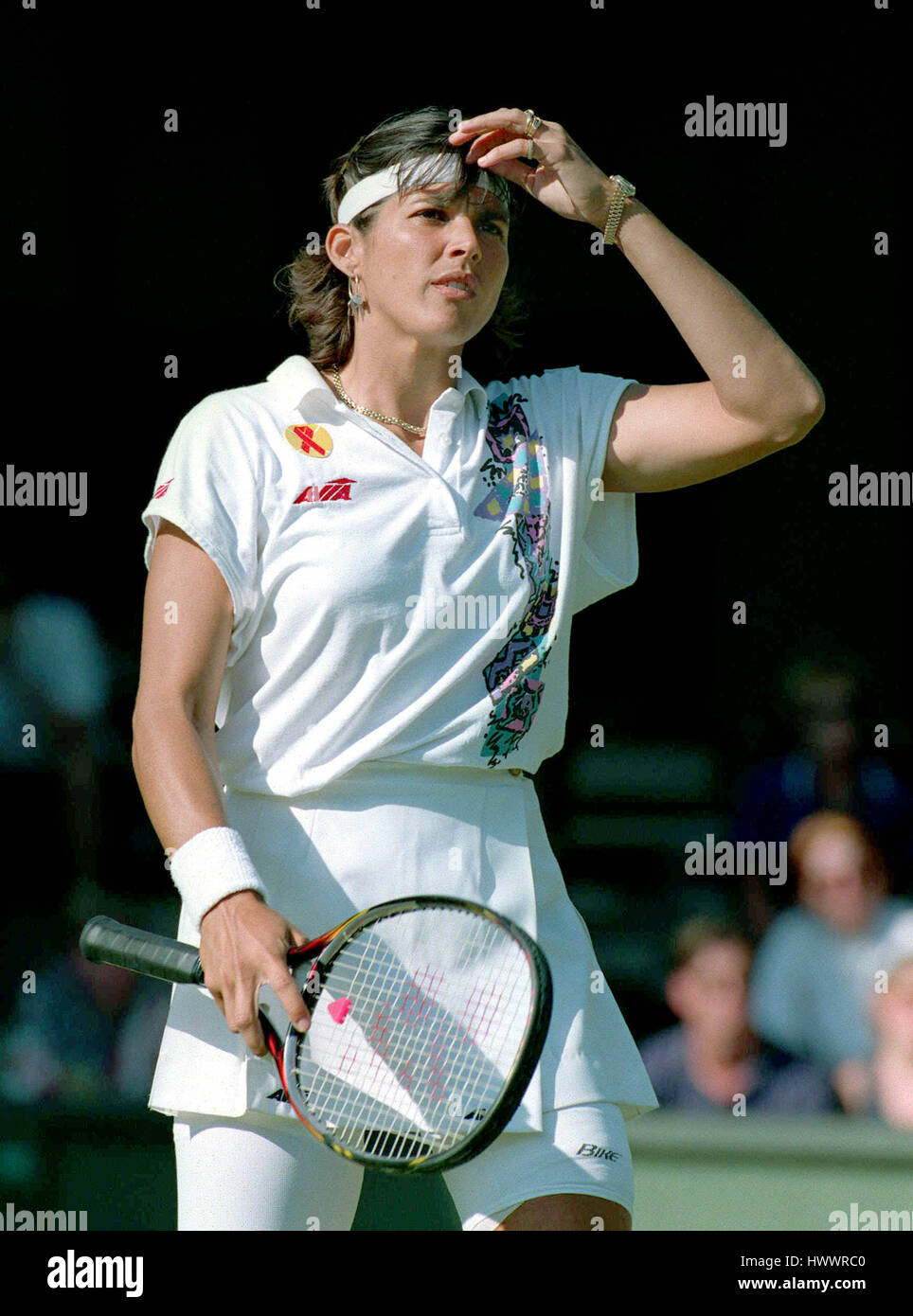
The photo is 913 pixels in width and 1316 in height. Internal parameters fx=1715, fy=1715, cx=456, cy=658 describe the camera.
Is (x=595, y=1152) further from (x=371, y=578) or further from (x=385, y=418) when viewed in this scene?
(x=385, y=418)

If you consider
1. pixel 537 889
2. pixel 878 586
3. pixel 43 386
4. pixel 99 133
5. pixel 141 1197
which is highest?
pixel 99 133

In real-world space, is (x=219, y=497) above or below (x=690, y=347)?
below

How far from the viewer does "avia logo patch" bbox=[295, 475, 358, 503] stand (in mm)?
1999

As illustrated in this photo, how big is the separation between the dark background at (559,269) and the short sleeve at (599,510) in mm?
2496

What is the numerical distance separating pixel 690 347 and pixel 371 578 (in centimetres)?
49

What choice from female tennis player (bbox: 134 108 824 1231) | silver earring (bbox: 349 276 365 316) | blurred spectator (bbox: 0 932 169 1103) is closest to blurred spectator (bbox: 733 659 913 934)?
blurred spectator (bbox: 0 932 169 1103)

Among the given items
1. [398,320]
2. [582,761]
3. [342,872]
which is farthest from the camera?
[582,761]

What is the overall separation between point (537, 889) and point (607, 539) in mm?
471

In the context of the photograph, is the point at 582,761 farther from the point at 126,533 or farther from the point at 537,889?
the point at 537,889

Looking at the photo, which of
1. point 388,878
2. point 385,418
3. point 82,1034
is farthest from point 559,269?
point 388,878

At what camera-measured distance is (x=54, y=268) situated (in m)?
4.99

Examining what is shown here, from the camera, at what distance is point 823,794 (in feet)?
15.9
